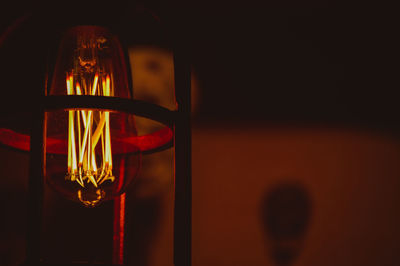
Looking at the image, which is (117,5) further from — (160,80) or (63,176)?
(63,176)

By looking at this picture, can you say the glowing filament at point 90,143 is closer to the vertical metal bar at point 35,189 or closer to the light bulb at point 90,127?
the light bulb at point 90,127

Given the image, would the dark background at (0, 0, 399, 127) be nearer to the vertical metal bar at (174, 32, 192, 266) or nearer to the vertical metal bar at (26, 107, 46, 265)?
the vertical metal bar at (174, 32, 192, 266)

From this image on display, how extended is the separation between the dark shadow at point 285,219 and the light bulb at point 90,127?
42 cm

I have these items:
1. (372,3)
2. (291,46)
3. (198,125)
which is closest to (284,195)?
(198,125)

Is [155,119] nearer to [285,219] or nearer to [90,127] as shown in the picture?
[90,127]

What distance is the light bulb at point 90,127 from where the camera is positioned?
60 centimetres

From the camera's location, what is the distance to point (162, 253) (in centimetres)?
91

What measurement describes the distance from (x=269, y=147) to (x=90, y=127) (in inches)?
19.2

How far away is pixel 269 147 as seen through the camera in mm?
964

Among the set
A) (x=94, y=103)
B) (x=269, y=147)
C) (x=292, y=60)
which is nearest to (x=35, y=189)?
(x=94, y=103)

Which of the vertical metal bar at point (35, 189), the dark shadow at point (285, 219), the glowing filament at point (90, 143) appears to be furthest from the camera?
the dark shadow at point (285, 219)

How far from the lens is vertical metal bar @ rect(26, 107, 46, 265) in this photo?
440mm

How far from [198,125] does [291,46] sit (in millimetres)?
303

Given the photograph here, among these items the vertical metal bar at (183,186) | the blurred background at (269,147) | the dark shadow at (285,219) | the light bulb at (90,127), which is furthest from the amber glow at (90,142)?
the dark shadow at (285,219)
